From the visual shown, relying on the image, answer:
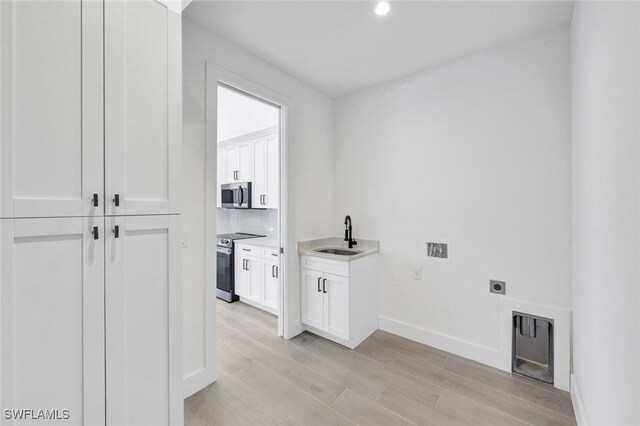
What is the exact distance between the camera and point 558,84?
2.05 m

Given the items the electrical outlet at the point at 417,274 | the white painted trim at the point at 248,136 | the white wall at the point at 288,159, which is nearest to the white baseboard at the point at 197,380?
the white wall at the point at 288,159

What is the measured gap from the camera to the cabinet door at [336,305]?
8.52 ft

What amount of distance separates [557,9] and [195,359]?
3.50m

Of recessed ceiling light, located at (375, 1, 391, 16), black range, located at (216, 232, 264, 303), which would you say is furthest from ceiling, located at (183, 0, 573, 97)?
black range, located at (216, 232, 264, 303)

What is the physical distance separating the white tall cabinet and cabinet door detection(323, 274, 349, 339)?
153 centimetres

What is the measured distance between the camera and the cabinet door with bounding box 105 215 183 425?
1.18m

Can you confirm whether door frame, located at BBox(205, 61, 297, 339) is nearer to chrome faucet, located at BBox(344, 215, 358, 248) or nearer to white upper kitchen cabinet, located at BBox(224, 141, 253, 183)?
chrome faucet, located at BBox(344, 215, 358, 248)

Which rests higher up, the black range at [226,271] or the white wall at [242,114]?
the white wall at [242,114]

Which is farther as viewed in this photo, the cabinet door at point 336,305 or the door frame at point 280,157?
the cabinet door at point 336,305

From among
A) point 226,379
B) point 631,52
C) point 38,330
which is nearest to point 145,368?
point 38,330

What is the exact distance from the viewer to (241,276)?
379 centimetres

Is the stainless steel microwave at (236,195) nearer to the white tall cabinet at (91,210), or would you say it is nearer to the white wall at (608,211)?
the white tall cabinet at (91,210)

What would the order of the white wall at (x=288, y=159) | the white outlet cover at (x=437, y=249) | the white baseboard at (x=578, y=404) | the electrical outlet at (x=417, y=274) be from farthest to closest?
the electrical outlet at (x=417, y=274)
the white outlet cover at (x=437, y=249)
the white wall at (x=288, y=159)
the white baseboard at (x=578, y=404)

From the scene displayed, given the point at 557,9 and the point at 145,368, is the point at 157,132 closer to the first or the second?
the point at 145,368
